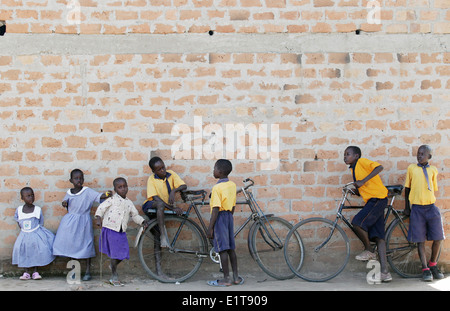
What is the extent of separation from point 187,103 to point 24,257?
108 inches

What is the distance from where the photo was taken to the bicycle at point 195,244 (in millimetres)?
6582

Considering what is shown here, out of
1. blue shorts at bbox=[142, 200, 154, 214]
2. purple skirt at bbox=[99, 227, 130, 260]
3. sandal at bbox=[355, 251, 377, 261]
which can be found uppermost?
blue shorts at bbox=[142, 200, 154, 214]

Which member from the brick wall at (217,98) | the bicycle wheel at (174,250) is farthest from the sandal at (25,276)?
the bicycle wheel at (174,250)

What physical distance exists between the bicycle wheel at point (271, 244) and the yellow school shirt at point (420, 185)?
59.6 inches

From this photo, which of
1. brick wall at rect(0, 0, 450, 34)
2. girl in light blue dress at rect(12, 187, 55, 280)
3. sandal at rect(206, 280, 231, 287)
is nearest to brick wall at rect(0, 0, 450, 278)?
brick wall at rect(0, 0, 450, 34)

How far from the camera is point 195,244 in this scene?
6750 mm

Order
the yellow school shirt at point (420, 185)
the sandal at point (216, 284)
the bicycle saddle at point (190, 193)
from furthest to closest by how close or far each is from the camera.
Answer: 1. the bicycle saddle at point (190, 193)
2. the yellow school shirt at point (420, 185)
3. the sandal at point (216, 284)

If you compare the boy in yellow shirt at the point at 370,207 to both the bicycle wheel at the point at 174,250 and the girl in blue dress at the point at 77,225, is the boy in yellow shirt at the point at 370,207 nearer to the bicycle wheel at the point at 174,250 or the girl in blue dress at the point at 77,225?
the bicycle wheel at the point at 174,250

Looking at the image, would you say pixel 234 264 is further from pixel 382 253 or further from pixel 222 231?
pixel 382 253

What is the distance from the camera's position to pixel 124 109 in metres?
6.79

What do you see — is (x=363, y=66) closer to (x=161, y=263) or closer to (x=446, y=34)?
(x=446, y=34)

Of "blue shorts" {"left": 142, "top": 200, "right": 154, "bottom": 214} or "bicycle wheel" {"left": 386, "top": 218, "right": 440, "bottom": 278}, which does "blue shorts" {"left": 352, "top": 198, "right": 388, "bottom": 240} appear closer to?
"bicycle wheel" {"left": 386, "top": 218, "right": 440, "bottom": 278}

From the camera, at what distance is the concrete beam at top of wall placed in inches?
267

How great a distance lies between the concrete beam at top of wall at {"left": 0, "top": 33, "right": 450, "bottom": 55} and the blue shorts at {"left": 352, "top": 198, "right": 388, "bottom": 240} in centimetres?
198
